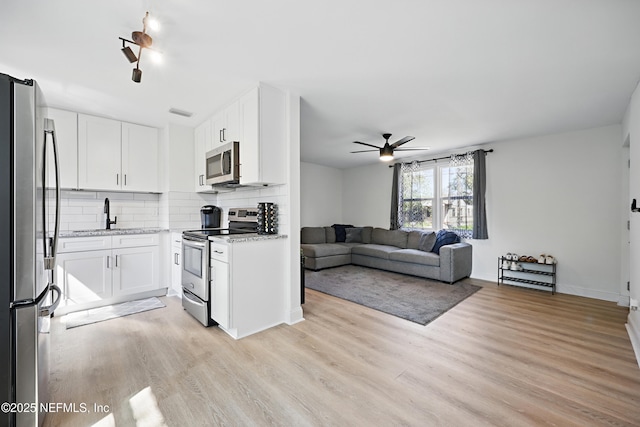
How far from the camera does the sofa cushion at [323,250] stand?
5492 mm

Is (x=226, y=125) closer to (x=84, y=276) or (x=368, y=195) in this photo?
(x=84, y=276)

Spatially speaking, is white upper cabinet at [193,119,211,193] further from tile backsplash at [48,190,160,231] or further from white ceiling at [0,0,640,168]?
tile backsplash at [48,190,160,231]

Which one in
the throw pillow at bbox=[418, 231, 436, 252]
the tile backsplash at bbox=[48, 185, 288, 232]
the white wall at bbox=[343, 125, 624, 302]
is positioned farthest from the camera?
the throw pillow at bbox=[418, 231, 436, 252]

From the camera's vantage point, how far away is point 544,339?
103 inches

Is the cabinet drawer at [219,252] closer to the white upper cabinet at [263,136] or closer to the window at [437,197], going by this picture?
the white upper cabinet at [263,136]

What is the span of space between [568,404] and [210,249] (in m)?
3.03

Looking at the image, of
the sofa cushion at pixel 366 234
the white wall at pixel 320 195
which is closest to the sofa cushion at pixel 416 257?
the sofa cushion at pixel 366 234

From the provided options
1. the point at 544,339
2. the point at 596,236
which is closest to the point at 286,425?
the point at 544,339

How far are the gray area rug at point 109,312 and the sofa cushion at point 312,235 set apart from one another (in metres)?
3.21

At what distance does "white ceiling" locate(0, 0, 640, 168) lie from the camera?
1735 millimetres

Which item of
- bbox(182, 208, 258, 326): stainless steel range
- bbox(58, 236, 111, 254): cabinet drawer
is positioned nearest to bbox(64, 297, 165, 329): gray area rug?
bbox(182, 208, 258, 326): stainless steel range

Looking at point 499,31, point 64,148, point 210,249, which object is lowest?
point 210,249

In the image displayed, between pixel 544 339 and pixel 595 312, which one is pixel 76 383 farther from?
pixel 595 312

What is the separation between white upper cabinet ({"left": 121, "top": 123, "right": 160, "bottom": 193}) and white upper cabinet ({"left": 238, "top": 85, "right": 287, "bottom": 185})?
73.8 inches
